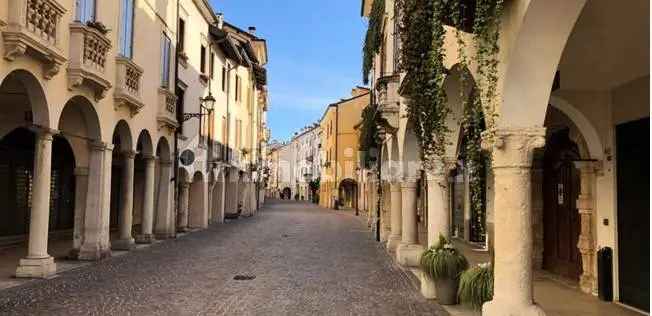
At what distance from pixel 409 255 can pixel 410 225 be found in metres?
0.70

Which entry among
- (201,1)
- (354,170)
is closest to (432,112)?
(201,1)

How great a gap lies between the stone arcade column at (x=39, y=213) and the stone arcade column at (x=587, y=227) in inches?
376

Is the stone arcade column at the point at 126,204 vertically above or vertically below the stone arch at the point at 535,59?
below

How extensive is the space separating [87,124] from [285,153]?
337ft

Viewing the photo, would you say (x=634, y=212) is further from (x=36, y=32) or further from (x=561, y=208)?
(x=36, y=32)

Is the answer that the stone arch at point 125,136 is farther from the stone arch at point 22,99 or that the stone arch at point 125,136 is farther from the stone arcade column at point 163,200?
the stone arcade column at point 163,200

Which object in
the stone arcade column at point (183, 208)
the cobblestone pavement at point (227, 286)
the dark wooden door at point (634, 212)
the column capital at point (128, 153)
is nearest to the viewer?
the dark wooden door at point (634, 212)

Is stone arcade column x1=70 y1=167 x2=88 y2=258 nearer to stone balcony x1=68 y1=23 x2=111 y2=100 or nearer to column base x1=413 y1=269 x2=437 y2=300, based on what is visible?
stone balcony x1=68 y1=23 x2=111 y2=100

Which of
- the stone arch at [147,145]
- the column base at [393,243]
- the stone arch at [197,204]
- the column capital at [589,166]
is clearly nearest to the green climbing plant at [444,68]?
the column capital at [589,166]

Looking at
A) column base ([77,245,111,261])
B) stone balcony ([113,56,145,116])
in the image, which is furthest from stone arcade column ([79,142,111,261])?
stone balcony ([113,56,145,116])

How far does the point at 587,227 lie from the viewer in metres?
9.78

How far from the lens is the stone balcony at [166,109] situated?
18.1 meters

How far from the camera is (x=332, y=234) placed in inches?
914

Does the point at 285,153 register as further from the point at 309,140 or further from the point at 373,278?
the point at 373,278
